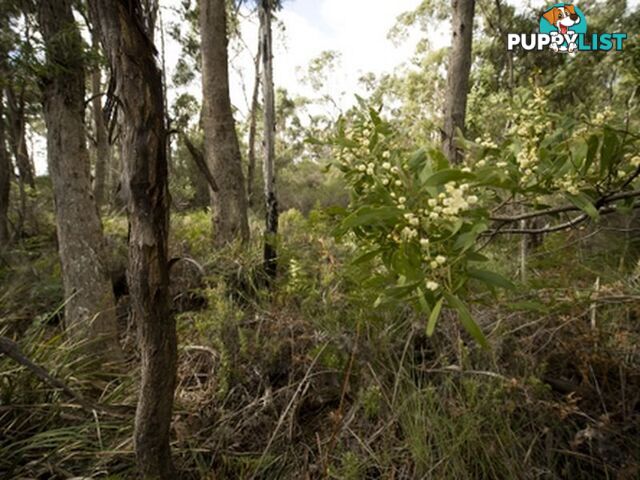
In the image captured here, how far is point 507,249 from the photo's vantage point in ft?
11.2

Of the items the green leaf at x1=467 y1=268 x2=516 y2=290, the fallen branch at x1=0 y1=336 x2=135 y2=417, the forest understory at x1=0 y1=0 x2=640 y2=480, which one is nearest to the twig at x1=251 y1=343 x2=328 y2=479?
the forest understory at x1=0 y1=0 x2=640 y2=480

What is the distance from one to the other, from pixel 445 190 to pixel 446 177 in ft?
0.44

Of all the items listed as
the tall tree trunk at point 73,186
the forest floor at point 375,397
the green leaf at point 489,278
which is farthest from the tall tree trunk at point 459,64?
the tall tree trunk at point 73,186

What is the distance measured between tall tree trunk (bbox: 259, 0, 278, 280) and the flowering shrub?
2.10 m

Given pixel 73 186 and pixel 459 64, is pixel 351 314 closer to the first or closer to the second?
pixel 73 186

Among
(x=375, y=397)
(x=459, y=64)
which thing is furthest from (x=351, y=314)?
(x=459, y=64)

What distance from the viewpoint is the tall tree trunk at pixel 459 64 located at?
346cm

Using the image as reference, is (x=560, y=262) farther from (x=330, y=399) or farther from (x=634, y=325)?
→ (x=330, y=399)

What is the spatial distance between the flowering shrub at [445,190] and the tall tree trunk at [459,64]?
2.36 metres

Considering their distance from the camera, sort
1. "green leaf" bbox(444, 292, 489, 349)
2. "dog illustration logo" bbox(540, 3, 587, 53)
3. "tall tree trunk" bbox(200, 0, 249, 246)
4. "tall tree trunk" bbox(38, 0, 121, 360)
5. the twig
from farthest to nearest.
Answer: "dog illustration logo" bbox(540, 3, 587, 53) < "tall tree trunk" bbox(200, 0, 249, 246) < "tall tree trunk" bbox(38, 0, 121, 360) < the twig < "green leaf" bbox(444, 292, 489, 349)

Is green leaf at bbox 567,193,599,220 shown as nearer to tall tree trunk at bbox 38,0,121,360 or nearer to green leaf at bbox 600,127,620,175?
green leaf at bbox 600,127,620,175

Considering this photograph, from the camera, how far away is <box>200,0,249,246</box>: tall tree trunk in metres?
4.27

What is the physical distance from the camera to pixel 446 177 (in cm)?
77

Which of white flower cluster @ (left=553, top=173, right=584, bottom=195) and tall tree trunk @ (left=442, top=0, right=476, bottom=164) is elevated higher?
tall tree trunk @ (left=442, top=0, right=476, bottom=164)
